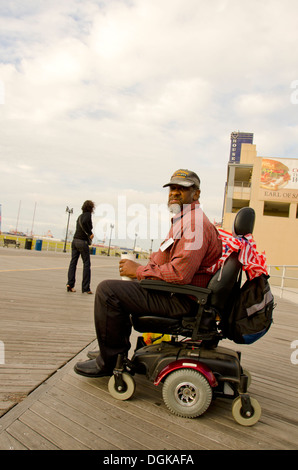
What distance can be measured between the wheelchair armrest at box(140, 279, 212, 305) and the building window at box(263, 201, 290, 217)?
4010 cm

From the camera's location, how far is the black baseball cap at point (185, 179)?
249 cm

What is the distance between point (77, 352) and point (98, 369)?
774mm

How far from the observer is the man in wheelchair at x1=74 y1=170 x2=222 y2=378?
7.30 ft

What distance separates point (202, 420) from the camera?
2.14 metres

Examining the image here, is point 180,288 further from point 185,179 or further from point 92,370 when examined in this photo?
point 92,370

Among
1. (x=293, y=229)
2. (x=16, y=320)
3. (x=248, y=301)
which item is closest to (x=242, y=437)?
(x=248, y=301)

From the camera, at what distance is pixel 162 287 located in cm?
222

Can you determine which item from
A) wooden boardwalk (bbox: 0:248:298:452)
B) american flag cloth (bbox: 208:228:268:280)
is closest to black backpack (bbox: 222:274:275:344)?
american flag cloth (bbox: 208:228:268:280)

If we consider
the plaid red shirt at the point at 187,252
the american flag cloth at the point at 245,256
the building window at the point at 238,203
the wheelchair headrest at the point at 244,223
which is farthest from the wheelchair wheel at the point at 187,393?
the building window at the point at 238,203

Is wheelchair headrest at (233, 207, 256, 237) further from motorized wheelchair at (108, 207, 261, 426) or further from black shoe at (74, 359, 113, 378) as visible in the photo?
black shoe at (74, 359, 113, 378)

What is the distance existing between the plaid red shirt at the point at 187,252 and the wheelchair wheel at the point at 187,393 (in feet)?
1.87
